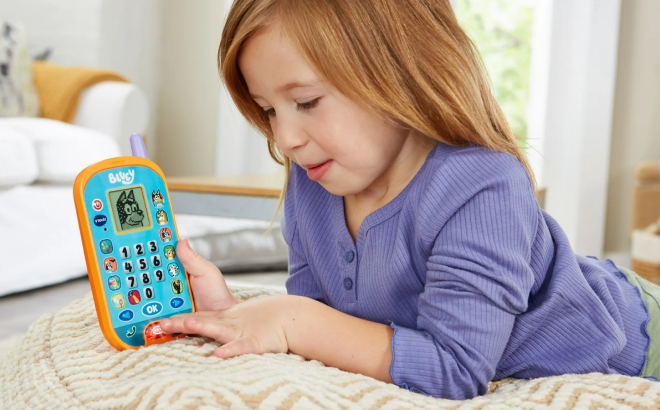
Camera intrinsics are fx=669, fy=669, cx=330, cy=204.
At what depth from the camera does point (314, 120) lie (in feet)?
2.24

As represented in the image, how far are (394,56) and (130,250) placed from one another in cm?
33

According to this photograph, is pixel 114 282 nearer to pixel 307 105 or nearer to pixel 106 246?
pixel 106 246

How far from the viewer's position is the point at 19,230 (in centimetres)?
174

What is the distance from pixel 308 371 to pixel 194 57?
330 cm

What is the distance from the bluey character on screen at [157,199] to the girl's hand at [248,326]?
115 mm

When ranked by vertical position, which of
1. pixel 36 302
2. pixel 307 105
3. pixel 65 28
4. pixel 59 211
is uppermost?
pixel 65 28

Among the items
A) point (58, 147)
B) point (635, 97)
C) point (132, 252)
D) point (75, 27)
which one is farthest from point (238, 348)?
point (635, 97)

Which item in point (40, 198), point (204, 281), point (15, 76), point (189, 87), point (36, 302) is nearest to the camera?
point (204, 281)

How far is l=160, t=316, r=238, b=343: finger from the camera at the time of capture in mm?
617

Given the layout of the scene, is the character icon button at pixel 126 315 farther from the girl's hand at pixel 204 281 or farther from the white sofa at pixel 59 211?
the white sofa at pixel 59 211

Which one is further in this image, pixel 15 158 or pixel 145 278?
pixel 15 158

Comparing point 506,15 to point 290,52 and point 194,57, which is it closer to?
point 194,57

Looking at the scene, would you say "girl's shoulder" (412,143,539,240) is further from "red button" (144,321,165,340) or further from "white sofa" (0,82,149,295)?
"white sofa" (0,82,149,295)

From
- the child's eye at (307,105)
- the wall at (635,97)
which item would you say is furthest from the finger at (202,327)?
the wall at (635,97)
